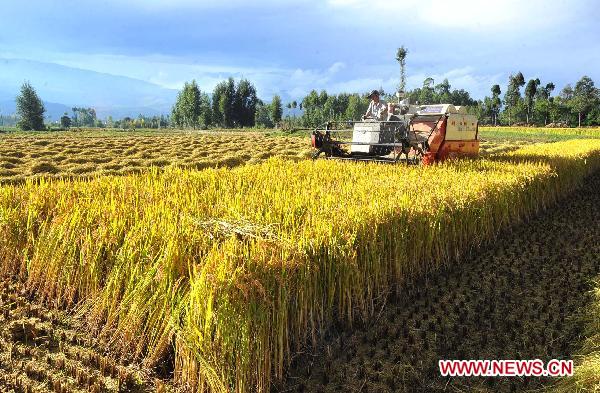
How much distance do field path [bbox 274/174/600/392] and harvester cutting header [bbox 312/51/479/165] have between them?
11.9 ft

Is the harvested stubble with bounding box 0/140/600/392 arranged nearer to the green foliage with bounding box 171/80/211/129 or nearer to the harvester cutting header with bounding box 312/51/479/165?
the harvester cutting header with bounding box 312/51/479/165

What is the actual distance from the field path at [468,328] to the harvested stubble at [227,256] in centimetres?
22

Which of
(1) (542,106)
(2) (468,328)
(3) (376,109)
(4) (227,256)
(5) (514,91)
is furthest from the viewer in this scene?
(5) (514,91)

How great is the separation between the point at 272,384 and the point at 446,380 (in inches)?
49.8

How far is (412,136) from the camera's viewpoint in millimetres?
9406

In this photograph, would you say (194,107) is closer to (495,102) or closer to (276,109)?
(276,109)

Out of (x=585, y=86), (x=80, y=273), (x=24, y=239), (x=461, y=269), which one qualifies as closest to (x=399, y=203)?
(x=461, y=269)

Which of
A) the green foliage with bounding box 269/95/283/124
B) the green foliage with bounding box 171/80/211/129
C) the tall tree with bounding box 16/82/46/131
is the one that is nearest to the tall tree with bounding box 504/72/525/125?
the green foliage with bounding box 269/95/283/124

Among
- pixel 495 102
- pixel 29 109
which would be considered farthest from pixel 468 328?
pixel 495 102

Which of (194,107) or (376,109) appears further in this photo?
(194,107)

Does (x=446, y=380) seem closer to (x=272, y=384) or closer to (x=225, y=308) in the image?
(x=272, y=384)

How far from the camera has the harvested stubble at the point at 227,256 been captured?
8.63ft

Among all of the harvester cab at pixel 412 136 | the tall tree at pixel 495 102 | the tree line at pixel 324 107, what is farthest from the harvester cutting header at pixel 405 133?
the tall tree at pixel 495 102

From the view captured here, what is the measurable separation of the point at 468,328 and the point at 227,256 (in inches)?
94.0
